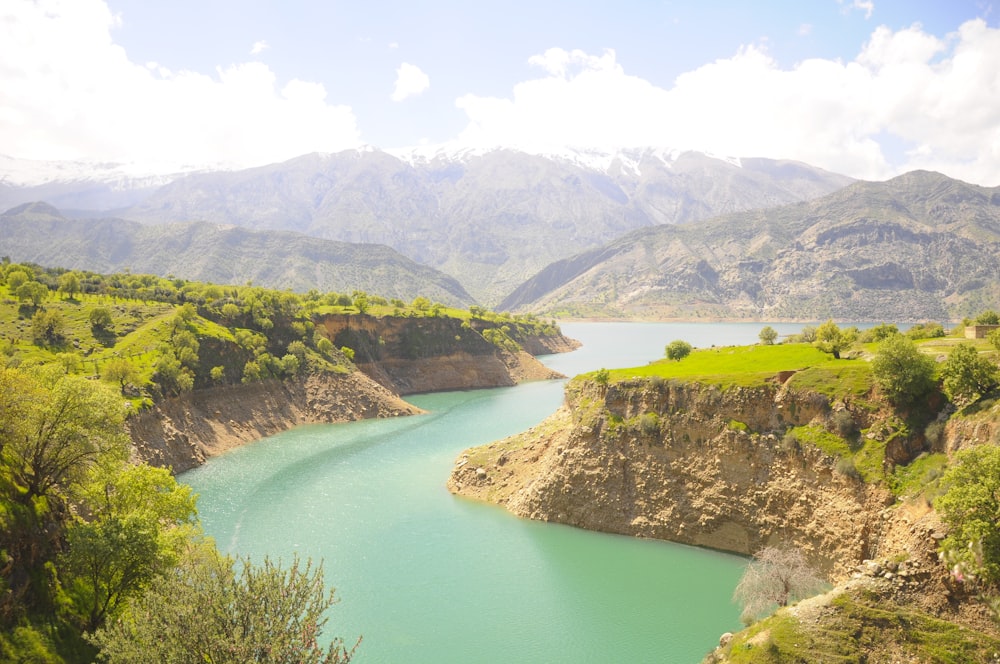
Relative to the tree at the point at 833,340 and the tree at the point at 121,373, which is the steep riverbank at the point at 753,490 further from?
the tree at the point at 121,373

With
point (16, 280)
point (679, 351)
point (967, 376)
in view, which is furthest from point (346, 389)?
point (967, 376)

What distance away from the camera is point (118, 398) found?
27812 mm

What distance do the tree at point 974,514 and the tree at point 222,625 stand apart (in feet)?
76.8

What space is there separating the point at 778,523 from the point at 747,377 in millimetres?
9497

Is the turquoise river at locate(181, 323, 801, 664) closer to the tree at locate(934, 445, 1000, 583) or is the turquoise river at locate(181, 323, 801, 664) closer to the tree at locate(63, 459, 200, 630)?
the tree at locate(63, 459, 200, 630)

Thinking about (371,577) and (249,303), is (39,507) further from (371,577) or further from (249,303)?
(249,303)

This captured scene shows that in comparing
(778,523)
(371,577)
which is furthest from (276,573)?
(778,523)

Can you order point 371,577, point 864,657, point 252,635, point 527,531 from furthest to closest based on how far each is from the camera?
1. point 527,531
2. point 371,577
3. point 864,657
4. point 252,635

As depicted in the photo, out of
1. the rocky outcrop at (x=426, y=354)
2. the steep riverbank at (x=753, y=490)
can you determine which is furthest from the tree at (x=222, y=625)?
the rocky outcrop at (x=426, y=354)

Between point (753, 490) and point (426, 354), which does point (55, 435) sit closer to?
point (753, 490)

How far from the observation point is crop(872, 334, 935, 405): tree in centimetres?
3312

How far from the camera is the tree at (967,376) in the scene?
30828 millimetres

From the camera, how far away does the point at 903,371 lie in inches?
1314

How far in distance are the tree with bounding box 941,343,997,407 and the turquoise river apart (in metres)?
15.0
